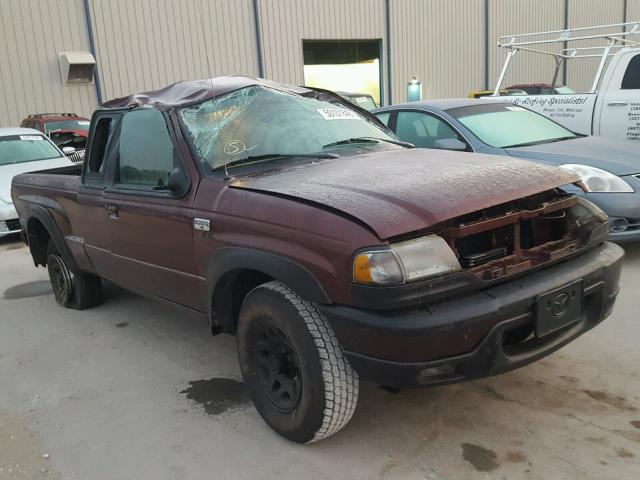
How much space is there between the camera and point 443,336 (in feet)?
7.19

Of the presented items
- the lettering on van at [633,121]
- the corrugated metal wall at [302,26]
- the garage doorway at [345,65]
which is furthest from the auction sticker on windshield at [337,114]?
the garage doorway at [345,65]

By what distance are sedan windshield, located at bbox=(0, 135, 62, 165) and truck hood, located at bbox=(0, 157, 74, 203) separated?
7.1 inches

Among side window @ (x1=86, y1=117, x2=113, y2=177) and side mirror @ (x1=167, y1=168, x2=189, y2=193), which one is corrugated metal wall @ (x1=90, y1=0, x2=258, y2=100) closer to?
side window @ (x1=86, y1=117, x2=113, y2=177)

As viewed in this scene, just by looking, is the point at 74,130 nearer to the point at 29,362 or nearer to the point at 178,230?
the point at 29,362

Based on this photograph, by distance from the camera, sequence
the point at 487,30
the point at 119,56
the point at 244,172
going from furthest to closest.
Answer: the point at 487,30 < the point at 119,56 < the point at 244,172

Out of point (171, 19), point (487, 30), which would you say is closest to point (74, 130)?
point (171, 19)

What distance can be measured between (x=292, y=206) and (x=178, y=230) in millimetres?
959

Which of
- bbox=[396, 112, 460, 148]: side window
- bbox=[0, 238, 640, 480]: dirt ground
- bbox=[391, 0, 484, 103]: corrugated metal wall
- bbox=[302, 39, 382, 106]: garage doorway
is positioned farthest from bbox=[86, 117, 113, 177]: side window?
bbox=[391, 0, 484, 103]: corrugated metal wall

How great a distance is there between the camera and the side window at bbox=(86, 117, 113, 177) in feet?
Answer: 13.3

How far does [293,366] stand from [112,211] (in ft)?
6.01

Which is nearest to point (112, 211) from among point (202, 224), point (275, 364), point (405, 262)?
point (202, 224)

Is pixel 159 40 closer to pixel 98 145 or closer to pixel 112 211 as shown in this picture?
pixel 98 145

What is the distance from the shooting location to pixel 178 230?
10.4 ft

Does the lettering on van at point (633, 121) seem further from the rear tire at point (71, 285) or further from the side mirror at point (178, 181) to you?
the rear tire at point (71, 285)
